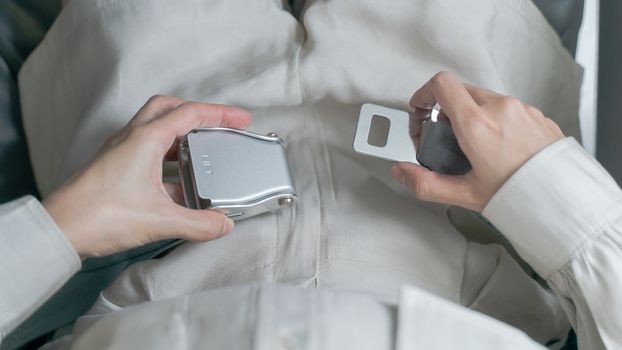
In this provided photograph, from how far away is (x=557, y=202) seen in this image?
52 cm

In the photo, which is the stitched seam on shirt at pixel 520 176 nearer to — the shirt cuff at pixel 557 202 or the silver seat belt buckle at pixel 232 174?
the shirt cuff at pixel 557 202

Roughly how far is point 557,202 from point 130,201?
296 millimetres

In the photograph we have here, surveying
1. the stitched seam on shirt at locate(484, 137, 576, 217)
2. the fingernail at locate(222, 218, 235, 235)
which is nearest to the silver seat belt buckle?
the fingernail at locate(222, 218, 235, 235)

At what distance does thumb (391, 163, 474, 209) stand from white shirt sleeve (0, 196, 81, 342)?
0.25 metres

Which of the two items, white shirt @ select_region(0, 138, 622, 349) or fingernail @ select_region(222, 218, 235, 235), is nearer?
white shirt @ select_region(0, 138, 622, 349)

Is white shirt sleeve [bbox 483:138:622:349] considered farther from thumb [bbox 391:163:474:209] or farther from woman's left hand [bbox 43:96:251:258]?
woman's left hand [bbox 43:96:251:258]

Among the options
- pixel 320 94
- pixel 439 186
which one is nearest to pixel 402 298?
pixel 439 186

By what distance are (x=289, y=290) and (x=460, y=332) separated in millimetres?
96

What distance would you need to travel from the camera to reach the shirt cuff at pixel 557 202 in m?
0.51

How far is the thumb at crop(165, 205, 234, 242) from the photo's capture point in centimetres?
53

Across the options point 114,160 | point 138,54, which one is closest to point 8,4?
point 138,54

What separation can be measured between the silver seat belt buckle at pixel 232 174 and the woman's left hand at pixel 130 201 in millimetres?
13

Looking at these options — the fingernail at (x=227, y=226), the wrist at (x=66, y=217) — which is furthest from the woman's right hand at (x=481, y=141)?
the wrist at (x=66, y=217)


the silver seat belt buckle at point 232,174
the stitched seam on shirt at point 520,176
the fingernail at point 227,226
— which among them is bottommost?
the fingernail at point 227,226
